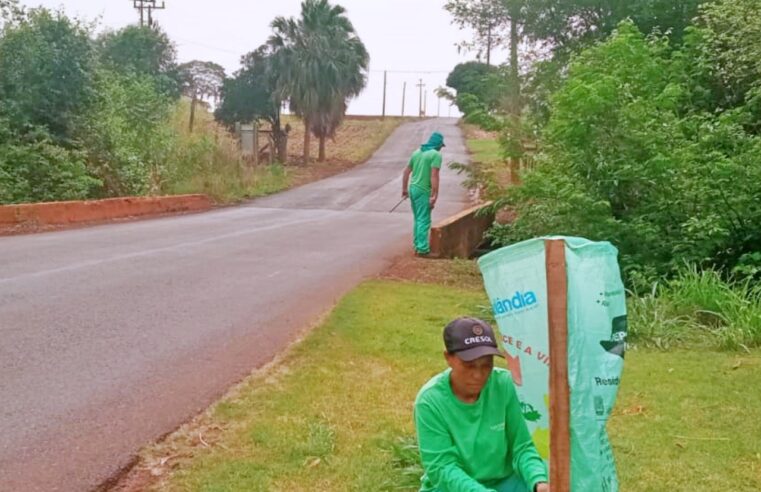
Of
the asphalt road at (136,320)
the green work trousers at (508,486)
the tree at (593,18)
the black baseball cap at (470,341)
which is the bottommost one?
the asphalt road at (136,320)

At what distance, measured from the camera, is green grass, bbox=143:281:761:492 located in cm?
431

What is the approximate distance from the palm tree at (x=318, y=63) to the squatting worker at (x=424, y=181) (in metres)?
26.0

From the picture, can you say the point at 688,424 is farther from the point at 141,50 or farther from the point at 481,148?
the point at 481,148

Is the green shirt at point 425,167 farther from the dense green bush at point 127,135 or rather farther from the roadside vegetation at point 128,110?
the dense green bush at point 127,135

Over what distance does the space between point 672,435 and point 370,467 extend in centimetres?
188

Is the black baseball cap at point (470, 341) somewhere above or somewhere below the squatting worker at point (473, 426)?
above

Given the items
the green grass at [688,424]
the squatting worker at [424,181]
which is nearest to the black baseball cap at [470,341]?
the green grass at [688,424]

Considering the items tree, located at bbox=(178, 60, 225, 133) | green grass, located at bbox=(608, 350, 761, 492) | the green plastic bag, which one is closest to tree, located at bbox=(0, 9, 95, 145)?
green grass, located at bbox=(608, 350, 761, 492)

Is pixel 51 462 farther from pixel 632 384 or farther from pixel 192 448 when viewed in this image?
pixel 632 384

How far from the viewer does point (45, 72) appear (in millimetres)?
18219

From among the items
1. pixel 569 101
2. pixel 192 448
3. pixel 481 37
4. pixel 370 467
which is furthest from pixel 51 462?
pixel 481 37

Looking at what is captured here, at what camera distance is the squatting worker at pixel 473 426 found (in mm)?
3004

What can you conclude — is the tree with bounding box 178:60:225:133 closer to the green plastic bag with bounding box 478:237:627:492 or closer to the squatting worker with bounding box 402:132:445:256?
the squatting worker with bounding box 402:132:445:256

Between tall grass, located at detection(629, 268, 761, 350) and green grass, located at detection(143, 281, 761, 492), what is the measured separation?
279mm
